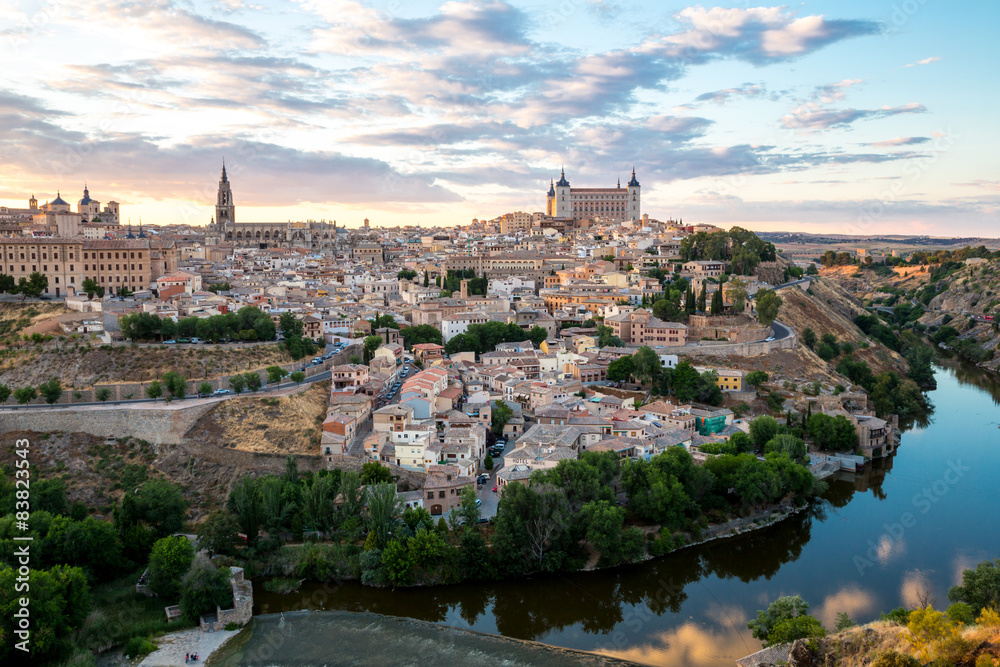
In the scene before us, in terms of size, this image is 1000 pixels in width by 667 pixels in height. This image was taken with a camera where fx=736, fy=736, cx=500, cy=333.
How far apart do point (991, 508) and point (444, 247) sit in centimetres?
3735

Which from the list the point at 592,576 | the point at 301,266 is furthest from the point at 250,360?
the point at 301,266

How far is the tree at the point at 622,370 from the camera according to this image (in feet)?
70.4

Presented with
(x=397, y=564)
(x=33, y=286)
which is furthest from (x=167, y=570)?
(x=33, y=286)

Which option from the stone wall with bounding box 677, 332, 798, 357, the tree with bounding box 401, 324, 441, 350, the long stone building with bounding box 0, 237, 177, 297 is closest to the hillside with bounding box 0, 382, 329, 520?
the tree with bounding box 401, 324, 441, 350

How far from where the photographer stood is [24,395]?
1606 cm

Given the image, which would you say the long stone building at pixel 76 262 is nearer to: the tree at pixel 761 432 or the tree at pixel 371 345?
the tree at pixel 371 345

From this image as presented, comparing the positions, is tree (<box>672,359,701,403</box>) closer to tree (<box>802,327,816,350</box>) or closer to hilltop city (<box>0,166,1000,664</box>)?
hilltop city (<box>0,166,1000,664</box>)

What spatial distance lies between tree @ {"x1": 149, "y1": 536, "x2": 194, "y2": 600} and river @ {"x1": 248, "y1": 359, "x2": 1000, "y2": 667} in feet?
4.26

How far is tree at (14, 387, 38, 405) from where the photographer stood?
16062 mm

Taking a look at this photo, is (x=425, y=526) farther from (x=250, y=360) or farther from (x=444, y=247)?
(x=444, y=247)

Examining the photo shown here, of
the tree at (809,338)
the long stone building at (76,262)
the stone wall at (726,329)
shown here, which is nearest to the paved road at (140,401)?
the long stone building at (76,262)

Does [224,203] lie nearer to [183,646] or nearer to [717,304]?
[717,304]

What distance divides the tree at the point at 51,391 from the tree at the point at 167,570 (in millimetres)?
6476

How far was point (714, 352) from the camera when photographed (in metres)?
24.1
